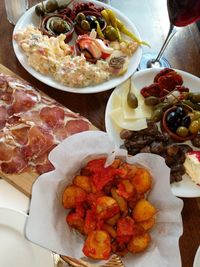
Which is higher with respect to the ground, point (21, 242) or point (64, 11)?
point (64, 11)

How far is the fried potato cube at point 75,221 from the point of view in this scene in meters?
0.95

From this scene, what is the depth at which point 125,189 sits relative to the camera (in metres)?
0.96

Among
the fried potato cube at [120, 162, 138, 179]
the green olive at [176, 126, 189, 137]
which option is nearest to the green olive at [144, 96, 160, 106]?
the green olive at [176, 126, 189, 137]

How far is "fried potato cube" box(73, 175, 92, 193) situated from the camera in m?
0.97

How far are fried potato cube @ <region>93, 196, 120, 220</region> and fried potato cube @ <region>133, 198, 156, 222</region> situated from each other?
49 mm

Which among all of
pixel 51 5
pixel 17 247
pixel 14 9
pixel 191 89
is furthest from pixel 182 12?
pixel 17 247

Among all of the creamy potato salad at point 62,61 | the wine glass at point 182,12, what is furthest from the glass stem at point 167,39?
the creamy potato salad at point 62,61

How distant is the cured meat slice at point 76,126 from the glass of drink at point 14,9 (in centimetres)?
49

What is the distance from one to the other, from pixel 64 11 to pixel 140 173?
2.52 ft

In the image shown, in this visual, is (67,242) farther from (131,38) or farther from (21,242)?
(131,38)

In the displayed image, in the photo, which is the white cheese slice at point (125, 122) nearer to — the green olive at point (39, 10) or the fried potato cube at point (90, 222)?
the fried potato cube at point (90, 222)

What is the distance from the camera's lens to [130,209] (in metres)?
0.98

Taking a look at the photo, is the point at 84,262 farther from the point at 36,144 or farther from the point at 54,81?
the point at 54,81

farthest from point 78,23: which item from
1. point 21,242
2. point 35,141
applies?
point 21,242
